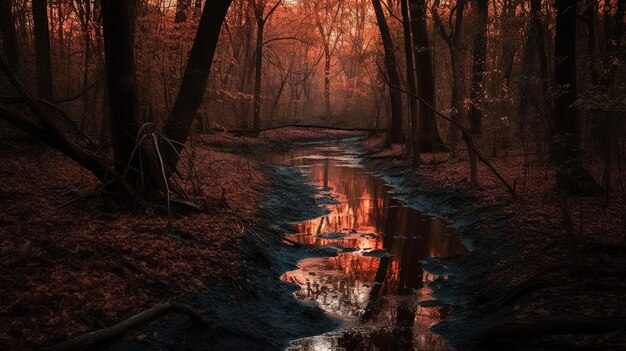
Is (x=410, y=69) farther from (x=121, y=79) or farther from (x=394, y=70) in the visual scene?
(x=121, y=79)

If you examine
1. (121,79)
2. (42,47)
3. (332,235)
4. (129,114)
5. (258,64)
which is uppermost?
(258,64)

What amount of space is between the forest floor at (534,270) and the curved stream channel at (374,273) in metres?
0.45

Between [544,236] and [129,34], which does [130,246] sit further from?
[544,236]

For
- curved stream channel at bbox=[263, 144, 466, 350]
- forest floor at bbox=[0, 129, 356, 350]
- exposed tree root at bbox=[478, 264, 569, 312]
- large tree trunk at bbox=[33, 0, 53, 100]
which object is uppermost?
large tree trunk at bbox=[33, 0, 53, 100]

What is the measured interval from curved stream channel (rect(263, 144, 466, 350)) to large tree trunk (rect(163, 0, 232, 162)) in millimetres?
3850

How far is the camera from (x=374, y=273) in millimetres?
9406

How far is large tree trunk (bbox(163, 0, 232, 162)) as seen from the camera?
9.88 meters

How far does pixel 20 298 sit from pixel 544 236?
334 inches

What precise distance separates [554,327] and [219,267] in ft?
16.2

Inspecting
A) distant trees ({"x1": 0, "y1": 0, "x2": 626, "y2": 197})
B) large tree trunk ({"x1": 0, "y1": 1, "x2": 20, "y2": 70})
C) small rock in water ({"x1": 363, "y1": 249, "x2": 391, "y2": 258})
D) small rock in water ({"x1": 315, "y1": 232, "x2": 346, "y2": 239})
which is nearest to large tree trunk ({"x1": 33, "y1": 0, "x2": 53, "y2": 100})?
distant trees ({"x1": 0, "y1": 0, "x2": 626, "y2": 197})

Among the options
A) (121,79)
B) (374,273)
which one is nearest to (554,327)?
(374,273)

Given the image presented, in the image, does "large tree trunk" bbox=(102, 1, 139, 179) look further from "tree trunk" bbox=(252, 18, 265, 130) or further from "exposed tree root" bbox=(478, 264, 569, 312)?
"tree trunk" bbox=(252, 18, 265, 130)

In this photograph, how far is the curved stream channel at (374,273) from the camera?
22.3ft

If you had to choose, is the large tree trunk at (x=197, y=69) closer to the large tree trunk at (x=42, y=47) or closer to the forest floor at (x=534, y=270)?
the large tree trunk at (x=42, y=47)
